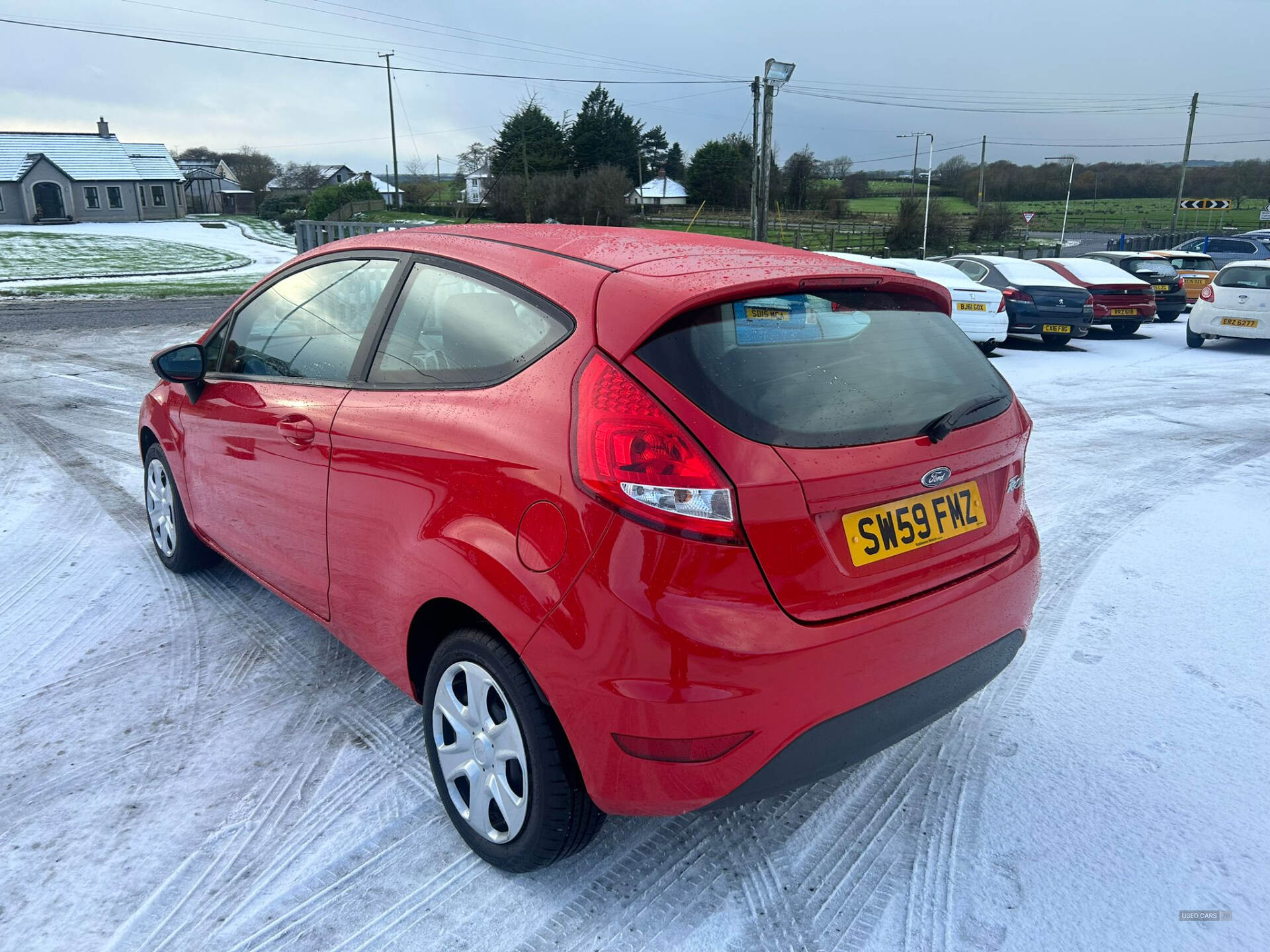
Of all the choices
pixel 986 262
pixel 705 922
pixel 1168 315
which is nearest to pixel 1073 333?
pixel 986 262

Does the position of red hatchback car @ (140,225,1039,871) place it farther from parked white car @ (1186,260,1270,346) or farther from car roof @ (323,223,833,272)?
parked white car @ (1186,260,1270,346)

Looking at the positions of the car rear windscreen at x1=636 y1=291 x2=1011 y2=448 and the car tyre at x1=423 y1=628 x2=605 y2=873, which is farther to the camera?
the car tyre at x1=423 y1=628 x2=605 y2=873

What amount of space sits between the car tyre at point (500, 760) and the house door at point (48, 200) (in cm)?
7071

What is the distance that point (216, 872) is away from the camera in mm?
2395

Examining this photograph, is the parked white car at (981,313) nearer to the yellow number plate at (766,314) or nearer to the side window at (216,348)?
the side window at (216,348)

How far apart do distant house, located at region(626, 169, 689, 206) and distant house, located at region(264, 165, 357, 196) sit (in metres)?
26.3

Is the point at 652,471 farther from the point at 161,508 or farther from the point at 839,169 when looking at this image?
the point at 839,169

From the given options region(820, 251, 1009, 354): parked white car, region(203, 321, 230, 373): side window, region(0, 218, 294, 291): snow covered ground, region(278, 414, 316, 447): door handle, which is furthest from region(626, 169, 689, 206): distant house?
region(278, 414, 316, 447): door handle

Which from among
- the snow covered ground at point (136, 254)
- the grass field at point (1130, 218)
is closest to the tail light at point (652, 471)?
the snow covered ground at point (136, 254)

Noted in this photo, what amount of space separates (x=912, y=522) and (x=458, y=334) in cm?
134

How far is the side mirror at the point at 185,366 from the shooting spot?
3.64 meters

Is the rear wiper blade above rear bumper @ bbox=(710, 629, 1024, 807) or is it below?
above

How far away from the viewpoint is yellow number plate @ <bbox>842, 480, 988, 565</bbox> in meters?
2.12

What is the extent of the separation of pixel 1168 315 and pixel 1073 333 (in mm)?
6048
